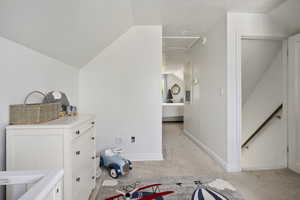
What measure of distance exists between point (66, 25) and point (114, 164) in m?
1.71

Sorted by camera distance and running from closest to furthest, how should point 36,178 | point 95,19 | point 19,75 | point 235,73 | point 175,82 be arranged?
point 36,178 → point 19,75 → point 95,19 → point 235,73 → point 175,82

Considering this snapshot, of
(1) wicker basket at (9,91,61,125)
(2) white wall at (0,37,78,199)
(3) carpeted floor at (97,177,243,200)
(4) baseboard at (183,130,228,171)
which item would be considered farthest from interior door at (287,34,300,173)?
(2) white wall at (0,37,78,199)

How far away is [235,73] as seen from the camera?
2.25m

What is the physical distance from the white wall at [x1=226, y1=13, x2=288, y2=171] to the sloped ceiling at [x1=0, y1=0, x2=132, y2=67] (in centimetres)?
155

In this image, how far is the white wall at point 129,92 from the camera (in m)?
2.69

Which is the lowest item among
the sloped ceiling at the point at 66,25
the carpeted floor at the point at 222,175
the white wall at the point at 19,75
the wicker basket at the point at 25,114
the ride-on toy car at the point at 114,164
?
the carpeted floor at the point at 222,175

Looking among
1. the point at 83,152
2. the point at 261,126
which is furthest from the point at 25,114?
the point at 261,126

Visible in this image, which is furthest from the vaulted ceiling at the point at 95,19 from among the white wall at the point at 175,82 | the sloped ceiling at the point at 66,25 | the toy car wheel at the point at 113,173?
the white wall at the point at 175,82

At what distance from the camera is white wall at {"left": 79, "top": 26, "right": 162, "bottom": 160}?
8.81ft

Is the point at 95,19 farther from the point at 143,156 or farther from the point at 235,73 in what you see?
the point at 143,156

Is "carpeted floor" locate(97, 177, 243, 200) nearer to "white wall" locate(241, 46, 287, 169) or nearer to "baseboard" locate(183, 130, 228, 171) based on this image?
"baseboard" locate(183, 130, 228, 171)

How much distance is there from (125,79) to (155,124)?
0.94m

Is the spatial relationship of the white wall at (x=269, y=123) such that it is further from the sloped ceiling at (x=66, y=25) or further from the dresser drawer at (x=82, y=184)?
the sloped ceiling at (x=66, y=25)

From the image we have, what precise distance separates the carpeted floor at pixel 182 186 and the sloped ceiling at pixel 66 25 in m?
1.69
